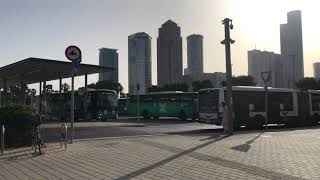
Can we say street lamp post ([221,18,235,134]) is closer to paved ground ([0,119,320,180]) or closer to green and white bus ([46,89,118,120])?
paved ground ([0,119,320,180])

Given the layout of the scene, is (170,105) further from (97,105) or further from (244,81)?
(244,81)

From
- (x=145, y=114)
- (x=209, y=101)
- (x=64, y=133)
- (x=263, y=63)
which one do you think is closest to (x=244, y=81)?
(x=263, y=63)

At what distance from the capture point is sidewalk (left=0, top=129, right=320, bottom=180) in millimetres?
9609

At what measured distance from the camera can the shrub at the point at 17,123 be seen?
1464cm

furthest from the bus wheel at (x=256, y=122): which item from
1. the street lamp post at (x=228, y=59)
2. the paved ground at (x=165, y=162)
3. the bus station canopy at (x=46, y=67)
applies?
the paved ground at (x=165, y=162)

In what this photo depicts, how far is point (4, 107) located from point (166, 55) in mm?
93597

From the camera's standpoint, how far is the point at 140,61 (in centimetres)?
11519

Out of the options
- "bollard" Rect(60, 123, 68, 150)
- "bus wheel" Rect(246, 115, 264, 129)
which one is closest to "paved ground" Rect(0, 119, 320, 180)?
"bollard" Rect(60, 123, 68, 150)

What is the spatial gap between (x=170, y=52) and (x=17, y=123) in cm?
9328

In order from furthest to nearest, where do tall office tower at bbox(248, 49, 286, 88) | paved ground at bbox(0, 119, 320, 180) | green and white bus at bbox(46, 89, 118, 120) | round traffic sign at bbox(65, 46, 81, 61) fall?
tall office tower at bbox(248, 49, 286, 88)
green and white bus at bbox(46, 89, 118, 120)
round traffic sign at bbox(65, 46, 81, 61)
paved ground at bbox(0, 119, 320, 180)

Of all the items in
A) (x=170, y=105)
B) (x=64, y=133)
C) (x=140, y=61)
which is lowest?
(x=64, y=133)

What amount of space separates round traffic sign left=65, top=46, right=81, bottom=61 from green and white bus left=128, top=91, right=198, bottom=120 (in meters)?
29.9

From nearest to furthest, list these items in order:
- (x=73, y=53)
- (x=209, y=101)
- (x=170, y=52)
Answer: (x=73, y=53)
(x=209, y=101)
(x=170, y=52)

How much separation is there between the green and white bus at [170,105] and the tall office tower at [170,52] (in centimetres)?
5576
